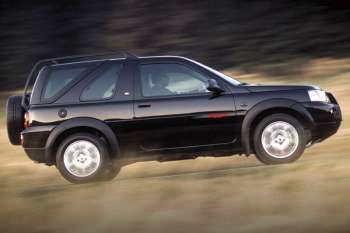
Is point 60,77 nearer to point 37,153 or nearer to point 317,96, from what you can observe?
point 37,153

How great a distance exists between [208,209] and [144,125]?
2272 mm

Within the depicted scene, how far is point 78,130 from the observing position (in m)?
8.69

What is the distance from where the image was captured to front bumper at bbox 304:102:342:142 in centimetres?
876

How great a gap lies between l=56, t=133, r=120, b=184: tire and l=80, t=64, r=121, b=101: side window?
0.50 metres

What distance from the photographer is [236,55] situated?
55.2 feet

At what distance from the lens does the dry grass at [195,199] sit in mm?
6117

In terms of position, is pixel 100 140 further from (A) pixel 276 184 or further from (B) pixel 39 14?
(B) pixel 39 14

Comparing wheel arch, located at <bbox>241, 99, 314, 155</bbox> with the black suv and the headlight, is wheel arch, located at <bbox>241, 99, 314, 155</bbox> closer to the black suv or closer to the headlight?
the black suv

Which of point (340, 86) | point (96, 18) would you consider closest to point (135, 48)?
point (96, 18)

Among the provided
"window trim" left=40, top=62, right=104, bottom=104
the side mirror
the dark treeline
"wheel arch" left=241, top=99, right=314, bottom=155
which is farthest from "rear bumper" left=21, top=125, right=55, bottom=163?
the dark treeline

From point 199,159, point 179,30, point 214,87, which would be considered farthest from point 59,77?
point 179,30

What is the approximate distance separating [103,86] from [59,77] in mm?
568

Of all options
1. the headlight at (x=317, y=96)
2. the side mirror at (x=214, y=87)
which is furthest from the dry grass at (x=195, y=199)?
the side mirror at (x=214, y=87)

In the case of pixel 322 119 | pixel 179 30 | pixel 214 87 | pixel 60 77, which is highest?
pixel 179 30
